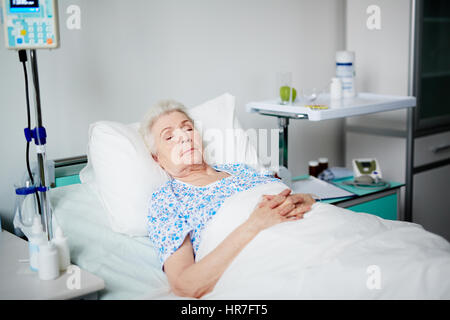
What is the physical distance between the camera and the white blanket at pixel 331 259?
121 centimetres

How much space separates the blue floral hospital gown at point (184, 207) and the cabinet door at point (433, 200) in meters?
1.35

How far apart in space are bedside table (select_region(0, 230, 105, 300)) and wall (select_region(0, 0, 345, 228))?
58 cm

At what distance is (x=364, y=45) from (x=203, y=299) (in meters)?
2.08

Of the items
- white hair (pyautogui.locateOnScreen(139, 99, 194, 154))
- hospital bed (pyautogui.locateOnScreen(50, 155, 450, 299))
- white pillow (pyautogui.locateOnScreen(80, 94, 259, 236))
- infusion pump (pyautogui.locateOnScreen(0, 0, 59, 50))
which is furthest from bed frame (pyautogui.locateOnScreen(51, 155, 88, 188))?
infusion pump (pyautogui.locateOnScreen(0, 0, 59, 50))

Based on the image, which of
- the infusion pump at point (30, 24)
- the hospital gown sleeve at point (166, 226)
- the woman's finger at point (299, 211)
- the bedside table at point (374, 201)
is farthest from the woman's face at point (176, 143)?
the bedside table at point (374, 201)

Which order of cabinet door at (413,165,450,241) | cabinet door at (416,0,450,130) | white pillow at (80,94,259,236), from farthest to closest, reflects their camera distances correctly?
cabinet door at (413,165,450,241)
cabinet door at (416,0,450,130)
white pillow at (80,94,259,236)

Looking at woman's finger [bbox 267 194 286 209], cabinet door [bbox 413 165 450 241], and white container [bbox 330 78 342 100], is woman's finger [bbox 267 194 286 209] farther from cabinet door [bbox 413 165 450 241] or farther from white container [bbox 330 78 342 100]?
cabinet door [bbox 413 165 450 241]

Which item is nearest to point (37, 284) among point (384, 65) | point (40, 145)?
point (40, 145)

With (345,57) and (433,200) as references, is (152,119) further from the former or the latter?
(433,200)

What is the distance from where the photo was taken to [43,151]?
57.4 inches

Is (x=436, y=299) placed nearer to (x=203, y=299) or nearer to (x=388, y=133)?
(x=203, y=299)

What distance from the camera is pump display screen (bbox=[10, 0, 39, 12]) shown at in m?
1.39

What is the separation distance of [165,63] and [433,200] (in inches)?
68.3

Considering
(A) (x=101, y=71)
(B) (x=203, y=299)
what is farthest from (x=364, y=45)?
(B) (x=203, y=299)
